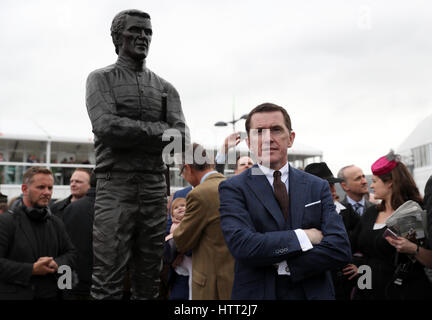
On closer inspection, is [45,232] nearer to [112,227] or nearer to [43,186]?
[43,186]

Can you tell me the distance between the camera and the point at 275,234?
2168 millimetres

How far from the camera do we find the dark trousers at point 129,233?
10.8 ft

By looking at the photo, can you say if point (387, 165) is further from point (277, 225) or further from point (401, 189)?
point (277, 225)

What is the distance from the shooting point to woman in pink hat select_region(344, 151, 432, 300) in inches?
144

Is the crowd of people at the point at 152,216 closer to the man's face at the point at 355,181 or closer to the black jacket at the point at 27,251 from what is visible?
the black jacket at the point at 27,251

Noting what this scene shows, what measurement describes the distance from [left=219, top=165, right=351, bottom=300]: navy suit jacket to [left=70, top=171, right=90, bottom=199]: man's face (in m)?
3.80

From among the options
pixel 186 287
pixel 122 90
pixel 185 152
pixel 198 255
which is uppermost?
pixel 122 90

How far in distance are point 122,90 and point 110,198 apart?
2.88ft

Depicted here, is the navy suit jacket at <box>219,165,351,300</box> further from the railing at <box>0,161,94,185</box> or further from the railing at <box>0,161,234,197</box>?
the railing at <box>0,161,94,185</box>

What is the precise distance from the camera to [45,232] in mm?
3805

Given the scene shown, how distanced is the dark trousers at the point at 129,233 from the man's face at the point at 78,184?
239 cm

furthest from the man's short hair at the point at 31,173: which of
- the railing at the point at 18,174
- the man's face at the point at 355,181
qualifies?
the railing at the point at 18,174

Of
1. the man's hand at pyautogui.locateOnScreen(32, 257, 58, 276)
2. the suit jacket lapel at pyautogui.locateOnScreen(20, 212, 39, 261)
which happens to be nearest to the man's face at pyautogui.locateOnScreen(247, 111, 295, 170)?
the man's hand at pyautogui.locateOnScreen(32, 257, 58, 276)
